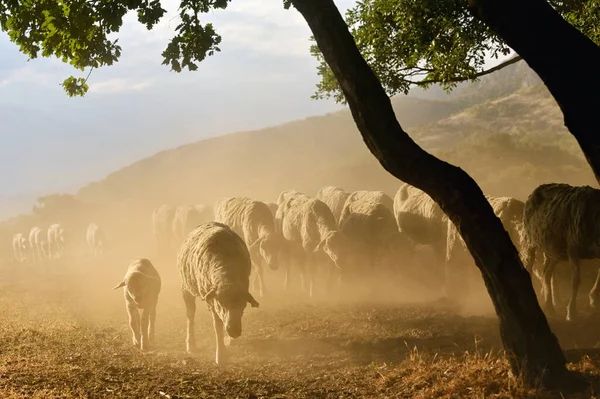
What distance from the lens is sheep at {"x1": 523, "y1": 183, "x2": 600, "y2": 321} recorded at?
37.5 ft

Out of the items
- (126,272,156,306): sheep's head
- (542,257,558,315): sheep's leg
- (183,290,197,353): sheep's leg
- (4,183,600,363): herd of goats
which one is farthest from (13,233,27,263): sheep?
(542,257,558,315): sheep's leg

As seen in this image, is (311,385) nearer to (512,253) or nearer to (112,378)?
(112,378)

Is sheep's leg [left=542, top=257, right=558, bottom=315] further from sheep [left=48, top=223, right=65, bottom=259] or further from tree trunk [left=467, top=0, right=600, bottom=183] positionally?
sheep [left=48, top=223, right=65, bottom=259]

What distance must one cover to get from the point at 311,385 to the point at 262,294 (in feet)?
36.4

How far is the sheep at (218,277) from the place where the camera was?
1105 centimetres

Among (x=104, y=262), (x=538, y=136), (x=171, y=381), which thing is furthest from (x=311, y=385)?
(x=538, y=136)

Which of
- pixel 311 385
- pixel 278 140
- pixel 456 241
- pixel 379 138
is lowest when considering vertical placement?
pixel 311 385

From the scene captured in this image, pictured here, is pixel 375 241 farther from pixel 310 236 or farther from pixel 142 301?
pixel 142 301

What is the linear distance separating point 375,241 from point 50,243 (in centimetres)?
3325

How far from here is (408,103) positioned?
92.9m

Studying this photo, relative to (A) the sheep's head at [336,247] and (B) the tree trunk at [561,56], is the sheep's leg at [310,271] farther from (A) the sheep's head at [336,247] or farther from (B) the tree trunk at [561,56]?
(B) the tree trunk at [561,56]

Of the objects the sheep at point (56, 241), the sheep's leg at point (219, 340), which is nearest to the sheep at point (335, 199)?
the sheep's leg at point (219, 340)

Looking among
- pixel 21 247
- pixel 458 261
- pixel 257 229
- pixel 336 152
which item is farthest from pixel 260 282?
pixel 336 152

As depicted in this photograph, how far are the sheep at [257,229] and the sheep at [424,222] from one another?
5.03 m
